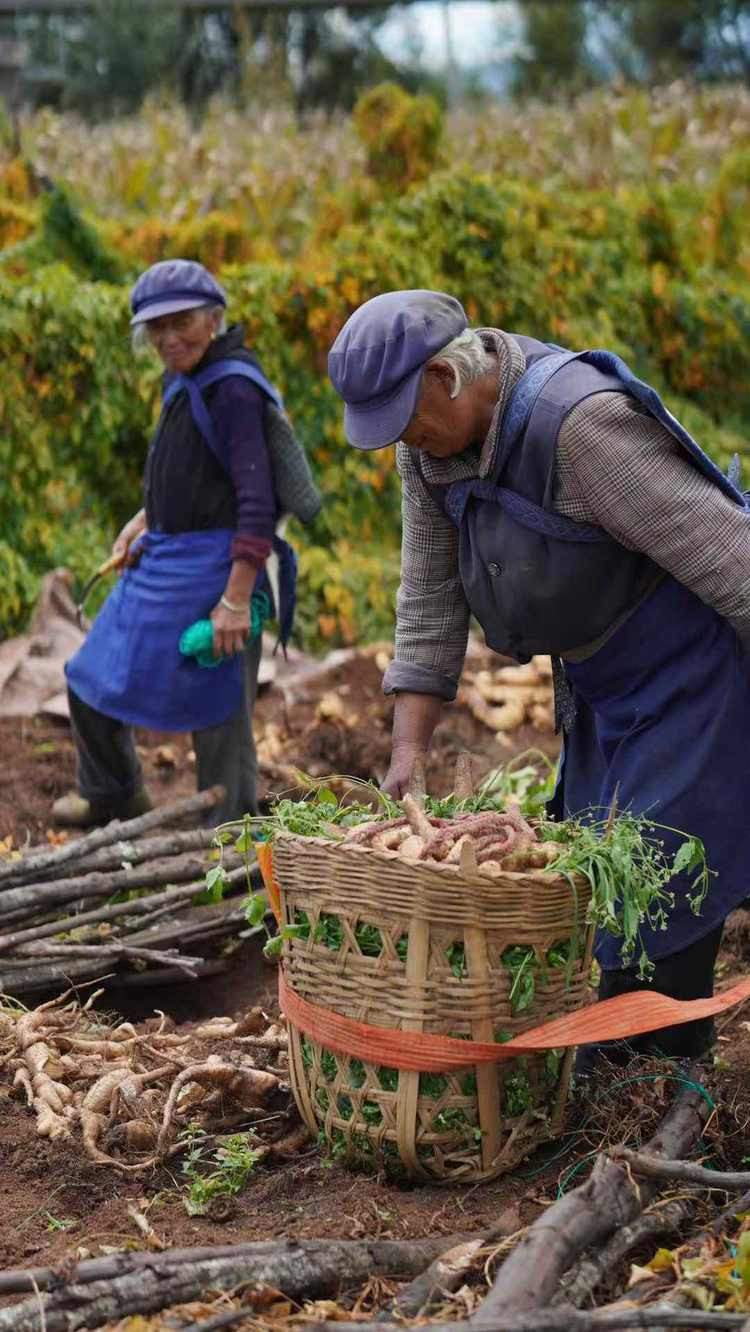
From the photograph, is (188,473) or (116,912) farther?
(188,473)

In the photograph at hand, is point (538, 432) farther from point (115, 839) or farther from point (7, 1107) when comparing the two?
point (115, 839)

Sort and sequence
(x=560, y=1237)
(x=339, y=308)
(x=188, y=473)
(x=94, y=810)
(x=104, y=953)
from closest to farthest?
(x=560, y=1237), (x=104, y=953), (x=188, y=473), (x=94, y=810), (x=339, y=308)

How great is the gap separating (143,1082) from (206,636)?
1.92 m

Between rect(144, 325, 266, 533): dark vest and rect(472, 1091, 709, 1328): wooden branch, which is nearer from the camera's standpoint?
rect(472, 1091, 709, 1328): wooden branch

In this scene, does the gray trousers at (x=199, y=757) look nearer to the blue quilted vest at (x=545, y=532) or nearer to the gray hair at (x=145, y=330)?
the gray hair at (x=145, y=330)

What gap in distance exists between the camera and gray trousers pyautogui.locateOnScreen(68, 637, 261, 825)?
16.5 feet

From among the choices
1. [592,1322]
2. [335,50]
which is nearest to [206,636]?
[592,1322]

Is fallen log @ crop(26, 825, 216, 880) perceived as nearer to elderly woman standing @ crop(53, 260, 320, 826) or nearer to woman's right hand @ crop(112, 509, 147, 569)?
elderly woman standing @ crop(53, 260, 320, 826)

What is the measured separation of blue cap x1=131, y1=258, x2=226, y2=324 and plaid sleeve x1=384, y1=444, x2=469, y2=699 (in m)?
1.76

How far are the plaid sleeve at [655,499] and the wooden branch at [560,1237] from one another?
103 cm

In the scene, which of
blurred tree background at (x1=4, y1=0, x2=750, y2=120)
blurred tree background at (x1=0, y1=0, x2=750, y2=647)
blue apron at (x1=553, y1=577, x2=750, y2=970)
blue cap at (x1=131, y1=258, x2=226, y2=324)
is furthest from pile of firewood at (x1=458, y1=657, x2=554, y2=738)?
blurred tree background at (x1=4, y1=0, x2=750, y2=120)

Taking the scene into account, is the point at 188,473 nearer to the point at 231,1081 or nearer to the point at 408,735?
the point at 408,735

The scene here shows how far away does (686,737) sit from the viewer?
2.81m

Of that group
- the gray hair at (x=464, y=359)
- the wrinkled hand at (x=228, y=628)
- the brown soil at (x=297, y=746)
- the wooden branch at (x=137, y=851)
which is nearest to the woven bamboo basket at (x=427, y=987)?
the gray hair at (x=464, y=359)
